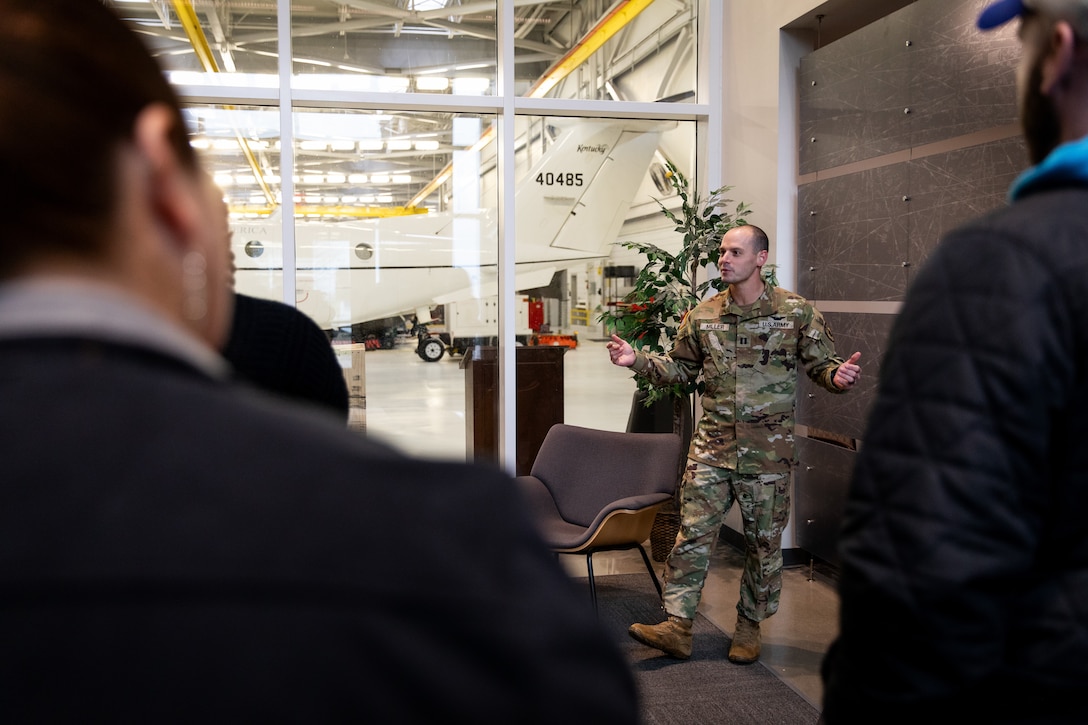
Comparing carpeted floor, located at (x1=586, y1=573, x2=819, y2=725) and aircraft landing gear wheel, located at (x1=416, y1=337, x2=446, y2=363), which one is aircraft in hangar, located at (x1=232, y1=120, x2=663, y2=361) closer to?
aircraft landing gear wheel, located at (x1=416, y1=337, x2=446, y2=363)

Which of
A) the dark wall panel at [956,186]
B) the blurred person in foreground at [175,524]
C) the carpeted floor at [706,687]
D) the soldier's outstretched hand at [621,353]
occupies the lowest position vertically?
the carpeted floor at [706,687]

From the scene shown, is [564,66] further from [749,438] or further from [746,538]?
[746,538]

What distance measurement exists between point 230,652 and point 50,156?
0.26 meters

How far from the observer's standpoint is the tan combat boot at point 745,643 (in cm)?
360

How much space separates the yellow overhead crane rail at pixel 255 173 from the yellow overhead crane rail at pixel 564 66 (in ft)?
0.59

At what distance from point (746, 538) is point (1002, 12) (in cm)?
291

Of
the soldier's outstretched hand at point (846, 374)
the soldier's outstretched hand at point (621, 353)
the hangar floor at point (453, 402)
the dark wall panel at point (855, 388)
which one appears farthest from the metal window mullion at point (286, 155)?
the soldier's outstretched hand at point (846, 374)

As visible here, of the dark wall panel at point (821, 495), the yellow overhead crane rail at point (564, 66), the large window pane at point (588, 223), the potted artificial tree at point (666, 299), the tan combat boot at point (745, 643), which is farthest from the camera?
the large window pane at point (588, 223)

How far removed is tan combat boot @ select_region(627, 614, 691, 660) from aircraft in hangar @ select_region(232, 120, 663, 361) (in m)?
2.52

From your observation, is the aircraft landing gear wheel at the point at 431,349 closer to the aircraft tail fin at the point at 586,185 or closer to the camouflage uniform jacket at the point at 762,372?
the aircraft tail fin at the point at 586,185

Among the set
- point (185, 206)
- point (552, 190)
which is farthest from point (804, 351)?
point (185, 206)

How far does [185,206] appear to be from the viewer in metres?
0.49

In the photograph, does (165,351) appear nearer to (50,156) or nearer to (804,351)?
(50,156)

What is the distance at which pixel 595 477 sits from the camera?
4363 millimetres
